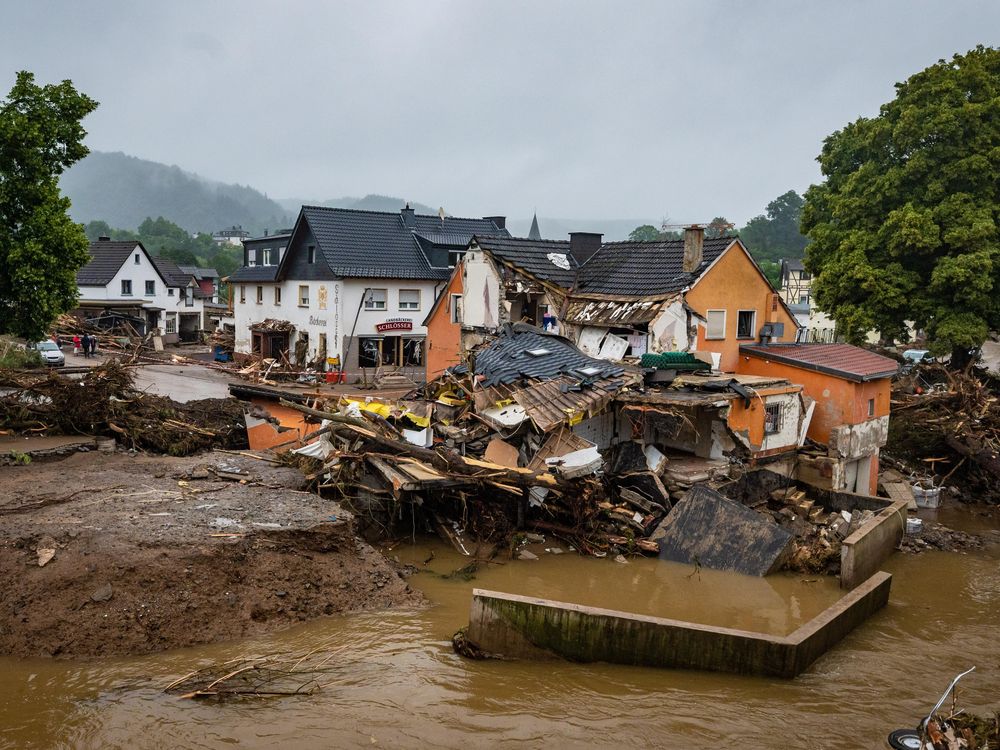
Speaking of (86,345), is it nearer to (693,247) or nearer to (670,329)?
(670,329)

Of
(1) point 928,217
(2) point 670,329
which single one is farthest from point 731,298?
(1) point 928,217

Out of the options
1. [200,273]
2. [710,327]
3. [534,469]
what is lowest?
[534,469]

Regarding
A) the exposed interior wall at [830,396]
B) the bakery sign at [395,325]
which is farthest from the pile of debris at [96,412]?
the bakery sign at [395,325]

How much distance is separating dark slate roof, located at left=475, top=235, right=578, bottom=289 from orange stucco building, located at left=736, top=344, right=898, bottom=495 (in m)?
6.37

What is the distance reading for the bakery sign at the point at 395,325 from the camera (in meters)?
36.2

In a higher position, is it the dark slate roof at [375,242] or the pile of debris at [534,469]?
the dark slate roof at [375,242]

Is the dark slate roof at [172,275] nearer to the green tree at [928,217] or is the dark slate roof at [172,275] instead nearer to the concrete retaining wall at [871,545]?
the green tree at [928,217]

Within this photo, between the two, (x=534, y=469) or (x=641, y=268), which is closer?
(x=534, y=469)

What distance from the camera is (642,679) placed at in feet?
35.3

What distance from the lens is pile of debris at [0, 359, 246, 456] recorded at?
57.1ft

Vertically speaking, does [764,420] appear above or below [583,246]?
below

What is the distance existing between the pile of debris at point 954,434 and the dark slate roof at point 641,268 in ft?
30.2

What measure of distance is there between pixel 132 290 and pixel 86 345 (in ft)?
46.8

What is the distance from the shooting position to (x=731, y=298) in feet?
75.4
